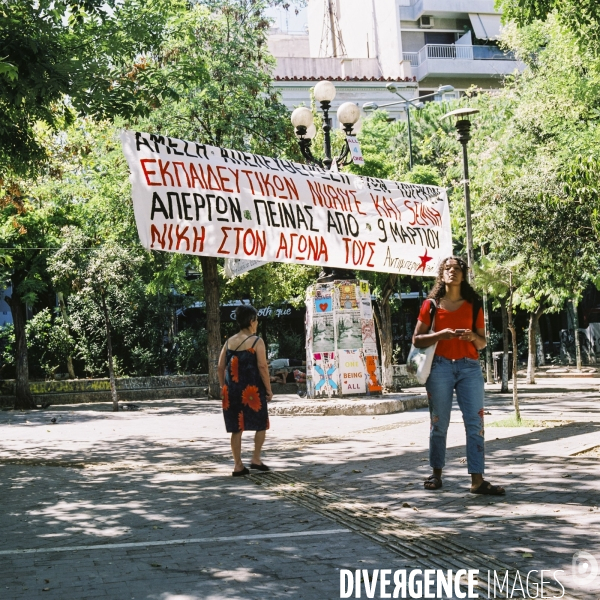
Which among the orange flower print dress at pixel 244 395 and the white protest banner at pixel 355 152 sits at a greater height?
the white protest banner at pixel 355 152

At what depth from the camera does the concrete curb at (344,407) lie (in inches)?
600

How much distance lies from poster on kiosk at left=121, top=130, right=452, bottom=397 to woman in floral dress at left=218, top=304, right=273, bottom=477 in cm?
114

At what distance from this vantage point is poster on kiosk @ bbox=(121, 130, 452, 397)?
8922mm

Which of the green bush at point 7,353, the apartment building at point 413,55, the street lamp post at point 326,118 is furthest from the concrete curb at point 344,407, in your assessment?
the apartment building at point 413,55

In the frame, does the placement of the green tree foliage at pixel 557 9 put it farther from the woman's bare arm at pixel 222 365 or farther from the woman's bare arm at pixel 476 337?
the woman's bare arm at pixel 222 365

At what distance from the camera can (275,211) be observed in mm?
10031

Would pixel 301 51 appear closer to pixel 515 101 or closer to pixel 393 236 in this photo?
pixel 515 101

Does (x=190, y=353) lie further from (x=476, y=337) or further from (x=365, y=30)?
(x=365, y=30)

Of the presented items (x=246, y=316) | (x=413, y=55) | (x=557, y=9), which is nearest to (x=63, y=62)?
(x=246, y=316)

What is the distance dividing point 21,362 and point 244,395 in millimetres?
16491

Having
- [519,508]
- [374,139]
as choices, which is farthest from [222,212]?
[374,139]

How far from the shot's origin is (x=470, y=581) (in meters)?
4.38

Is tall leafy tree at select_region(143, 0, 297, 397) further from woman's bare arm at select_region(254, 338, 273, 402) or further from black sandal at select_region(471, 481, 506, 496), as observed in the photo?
black sandal at select_region(471, 481, 506, 496)

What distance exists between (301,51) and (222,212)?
128 feet
